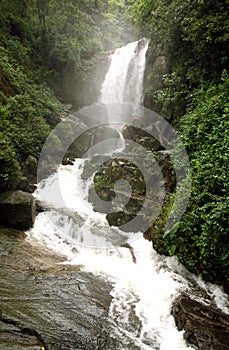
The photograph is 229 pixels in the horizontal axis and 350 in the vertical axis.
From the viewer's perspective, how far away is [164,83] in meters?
12.8

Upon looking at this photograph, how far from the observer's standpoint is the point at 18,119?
1248cm

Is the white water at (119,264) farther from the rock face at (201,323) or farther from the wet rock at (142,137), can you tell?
the wet rock at (142,137)

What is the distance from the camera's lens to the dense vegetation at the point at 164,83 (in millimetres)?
6316

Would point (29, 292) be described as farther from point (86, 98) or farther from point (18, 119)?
point (86, 98)

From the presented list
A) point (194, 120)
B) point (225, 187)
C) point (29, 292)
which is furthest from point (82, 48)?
point (29, 292)

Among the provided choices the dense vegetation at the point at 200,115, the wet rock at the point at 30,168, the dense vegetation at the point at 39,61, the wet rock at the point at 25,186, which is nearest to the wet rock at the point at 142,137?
the dense vegetation at the point at 200,115

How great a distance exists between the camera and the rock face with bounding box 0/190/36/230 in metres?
8.08

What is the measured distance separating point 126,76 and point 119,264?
16.9 meters

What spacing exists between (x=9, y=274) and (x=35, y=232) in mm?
2866

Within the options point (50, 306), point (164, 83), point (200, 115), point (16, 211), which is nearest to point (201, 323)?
point (50, 306)

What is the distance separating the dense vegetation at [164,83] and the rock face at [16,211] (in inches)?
34.8

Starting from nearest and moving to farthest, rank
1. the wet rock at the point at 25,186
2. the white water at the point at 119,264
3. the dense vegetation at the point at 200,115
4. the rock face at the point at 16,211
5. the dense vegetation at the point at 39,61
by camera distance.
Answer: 1. the white water at the point at 119,264
2. the dense vegetation at the point at 200,115
3. the rock face at the point at 16,211
4. the wet rock at the point at 25,186
5. the dense vegetation at the point at 39,61

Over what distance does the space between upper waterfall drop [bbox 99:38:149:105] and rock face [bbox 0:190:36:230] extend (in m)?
12.6

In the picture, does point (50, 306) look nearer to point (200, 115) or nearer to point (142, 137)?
point (200, 115)
